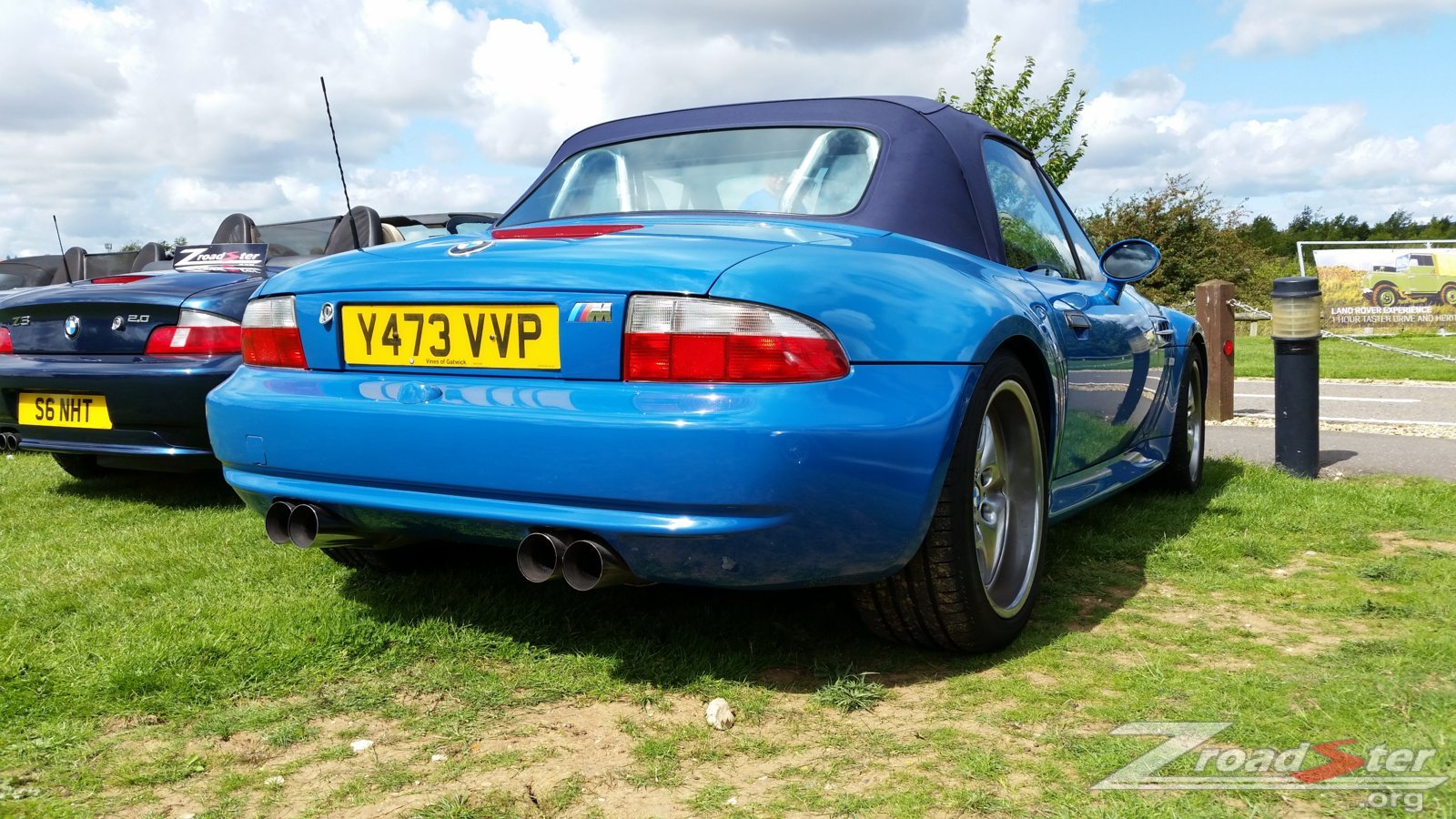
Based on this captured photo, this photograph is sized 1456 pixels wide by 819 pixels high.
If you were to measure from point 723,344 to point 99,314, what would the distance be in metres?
3.67

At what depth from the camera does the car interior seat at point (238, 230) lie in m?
7.41

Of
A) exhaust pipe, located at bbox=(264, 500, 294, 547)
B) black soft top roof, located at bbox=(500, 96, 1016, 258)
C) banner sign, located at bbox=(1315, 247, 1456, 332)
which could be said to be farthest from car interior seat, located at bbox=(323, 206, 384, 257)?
banner sign, located at bbox=(1315, 247, 1456, 332)

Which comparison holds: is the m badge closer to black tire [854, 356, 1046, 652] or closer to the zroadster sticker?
black tire [854, 356, 1046, 652]

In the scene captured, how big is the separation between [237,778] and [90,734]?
0.45m

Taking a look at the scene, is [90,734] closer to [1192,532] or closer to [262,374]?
[262,374]

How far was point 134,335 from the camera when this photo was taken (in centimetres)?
488

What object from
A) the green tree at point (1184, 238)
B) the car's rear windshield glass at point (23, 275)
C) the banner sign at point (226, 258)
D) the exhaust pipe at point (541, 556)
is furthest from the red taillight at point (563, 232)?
the green tree at point (1184, 238)

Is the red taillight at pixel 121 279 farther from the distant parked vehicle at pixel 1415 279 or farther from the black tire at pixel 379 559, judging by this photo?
the distant parked vehicle at pixel 1415 279

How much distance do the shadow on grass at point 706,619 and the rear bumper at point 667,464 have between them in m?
0.47

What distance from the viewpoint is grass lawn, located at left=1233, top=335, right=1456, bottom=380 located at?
41.5ft

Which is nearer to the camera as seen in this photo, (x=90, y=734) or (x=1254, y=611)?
(x=90, y=734)

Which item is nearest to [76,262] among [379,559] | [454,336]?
[379,559]

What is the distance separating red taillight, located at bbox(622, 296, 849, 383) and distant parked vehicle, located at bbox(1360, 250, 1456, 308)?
63.9ft

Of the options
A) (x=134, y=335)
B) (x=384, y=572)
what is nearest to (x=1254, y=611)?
(x=384, y=572)
